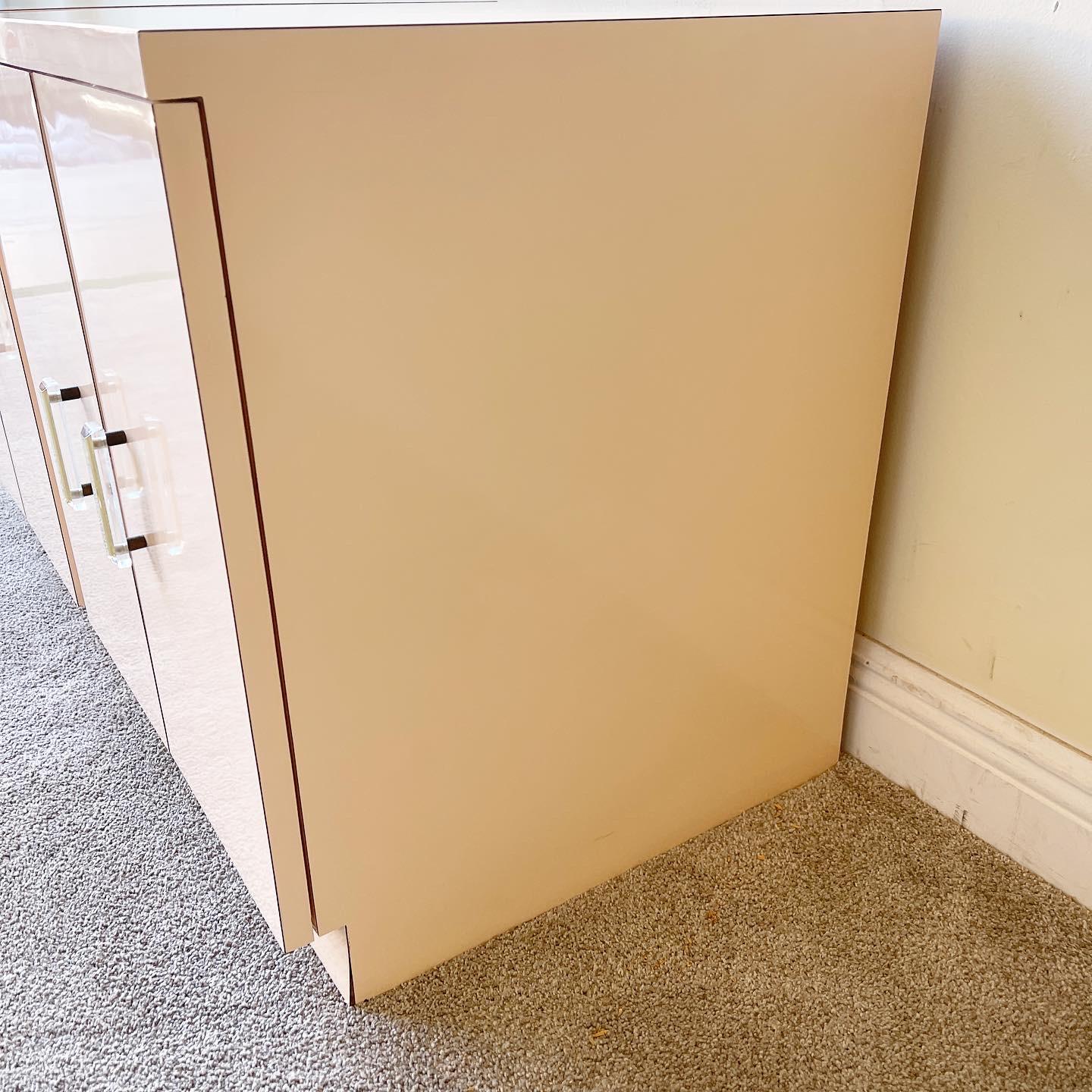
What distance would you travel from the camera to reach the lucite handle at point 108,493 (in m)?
0.74

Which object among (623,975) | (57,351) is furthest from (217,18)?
(623,975)

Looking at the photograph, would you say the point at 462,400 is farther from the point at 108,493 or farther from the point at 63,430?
the point at 63,430

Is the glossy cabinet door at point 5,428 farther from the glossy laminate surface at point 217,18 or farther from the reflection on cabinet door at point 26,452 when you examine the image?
the glossy laminate surface at point 217,18

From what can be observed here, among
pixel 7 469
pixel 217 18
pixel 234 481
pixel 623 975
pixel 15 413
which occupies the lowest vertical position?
pixel 623 975

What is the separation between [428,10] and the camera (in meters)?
1.06

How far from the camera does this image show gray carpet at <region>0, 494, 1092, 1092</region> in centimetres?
73

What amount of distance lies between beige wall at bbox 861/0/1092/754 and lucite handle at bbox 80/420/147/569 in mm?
653

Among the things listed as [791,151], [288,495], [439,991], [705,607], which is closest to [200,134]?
[288,495]

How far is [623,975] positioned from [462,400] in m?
0.47

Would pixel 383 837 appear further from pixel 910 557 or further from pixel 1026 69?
pixel 1026 69

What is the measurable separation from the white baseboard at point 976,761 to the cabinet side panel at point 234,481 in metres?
0.58

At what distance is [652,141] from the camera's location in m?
0.65

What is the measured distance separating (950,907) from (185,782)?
0.73 meters

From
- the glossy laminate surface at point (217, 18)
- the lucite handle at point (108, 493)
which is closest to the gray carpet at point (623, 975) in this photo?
the lucite handle at point (108, 493)
